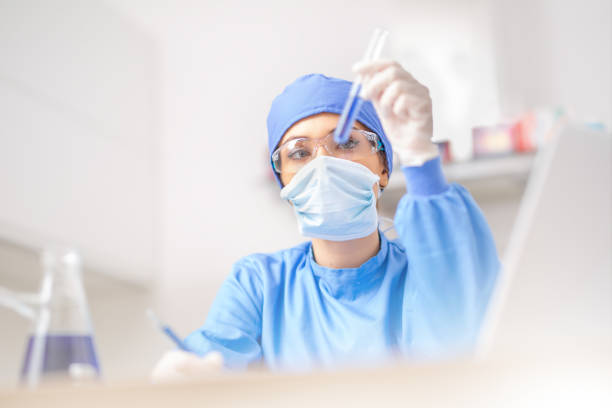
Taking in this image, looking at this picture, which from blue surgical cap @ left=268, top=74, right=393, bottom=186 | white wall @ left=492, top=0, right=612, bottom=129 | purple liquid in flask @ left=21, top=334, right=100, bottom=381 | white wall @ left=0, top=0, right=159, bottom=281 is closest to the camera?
purple liquid in flask @ left=21, top=334, right=100, bottom=381

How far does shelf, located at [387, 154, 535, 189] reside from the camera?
1093mm

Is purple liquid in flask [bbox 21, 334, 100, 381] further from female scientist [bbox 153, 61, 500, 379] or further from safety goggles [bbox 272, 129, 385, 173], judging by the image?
safety goggles [bbox 272, 129, 385, 173]

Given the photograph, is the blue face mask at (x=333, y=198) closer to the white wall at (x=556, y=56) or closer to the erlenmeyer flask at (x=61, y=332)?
the erlenmeyer flask at (x=61, y=332)

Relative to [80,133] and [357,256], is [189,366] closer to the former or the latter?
[357,256]

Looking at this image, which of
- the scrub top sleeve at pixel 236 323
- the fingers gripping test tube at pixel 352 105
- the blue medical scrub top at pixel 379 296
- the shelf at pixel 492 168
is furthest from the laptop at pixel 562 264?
the shelf at pixel 492 168

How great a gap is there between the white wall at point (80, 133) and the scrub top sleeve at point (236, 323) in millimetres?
775

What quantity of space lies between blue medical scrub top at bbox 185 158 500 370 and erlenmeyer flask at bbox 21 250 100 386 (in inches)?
5.2

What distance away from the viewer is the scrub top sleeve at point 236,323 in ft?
2.54

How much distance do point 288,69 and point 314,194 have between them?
0.88 feet

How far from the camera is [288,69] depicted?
0.96 m

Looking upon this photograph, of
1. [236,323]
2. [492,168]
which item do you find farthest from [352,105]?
[492,168]

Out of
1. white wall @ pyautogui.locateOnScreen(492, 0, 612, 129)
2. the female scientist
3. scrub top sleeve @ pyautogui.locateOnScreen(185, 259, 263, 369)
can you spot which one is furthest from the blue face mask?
white wall @ pyautogui.locateOnScreen(492, 0, 612, 129)

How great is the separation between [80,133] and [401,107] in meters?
1.29

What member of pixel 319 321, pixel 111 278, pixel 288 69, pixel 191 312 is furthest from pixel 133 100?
pixel 319 321
